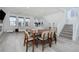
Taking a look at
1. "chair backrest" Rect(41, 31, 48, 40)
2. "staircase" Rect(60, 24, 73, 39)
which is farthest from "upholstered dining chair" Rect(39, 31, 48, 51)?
"staircase" Rect(60, 24, 73, 39)

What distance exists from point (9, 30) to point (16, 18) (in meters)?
0.24

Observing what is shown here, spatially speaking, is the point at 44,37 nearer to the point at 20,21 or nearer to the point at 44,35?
the point at 44,35

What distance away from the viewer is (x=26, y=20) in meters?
1.63

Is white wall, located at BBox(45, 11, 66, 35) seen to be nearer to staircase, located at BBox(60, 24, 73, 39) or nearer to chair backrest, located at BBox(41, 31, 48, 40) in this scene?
staircase, located at BBox(60, 24, 73, 39)

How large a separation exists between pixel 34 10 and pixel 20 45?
675mm

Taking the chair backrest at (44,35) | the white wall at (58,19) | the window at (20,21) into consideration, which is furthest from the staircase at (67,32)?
the window at (20,21)

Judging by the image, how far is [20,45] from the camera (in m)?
1.64

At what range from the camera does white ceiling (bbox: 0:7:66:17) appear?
1.61m

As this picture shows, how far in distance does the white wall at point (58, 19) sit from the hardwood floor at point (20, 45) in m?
0.24

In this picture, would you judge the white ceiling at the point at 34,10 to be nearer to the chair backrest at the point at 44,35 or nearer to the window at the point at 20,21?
the window at the point at 20,21

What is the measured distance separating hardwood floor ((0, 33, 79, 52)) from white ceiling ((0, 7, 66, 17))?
399 millimetres

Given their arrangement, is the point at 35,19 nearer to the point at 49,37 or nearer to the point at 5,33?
the point at 49,37
